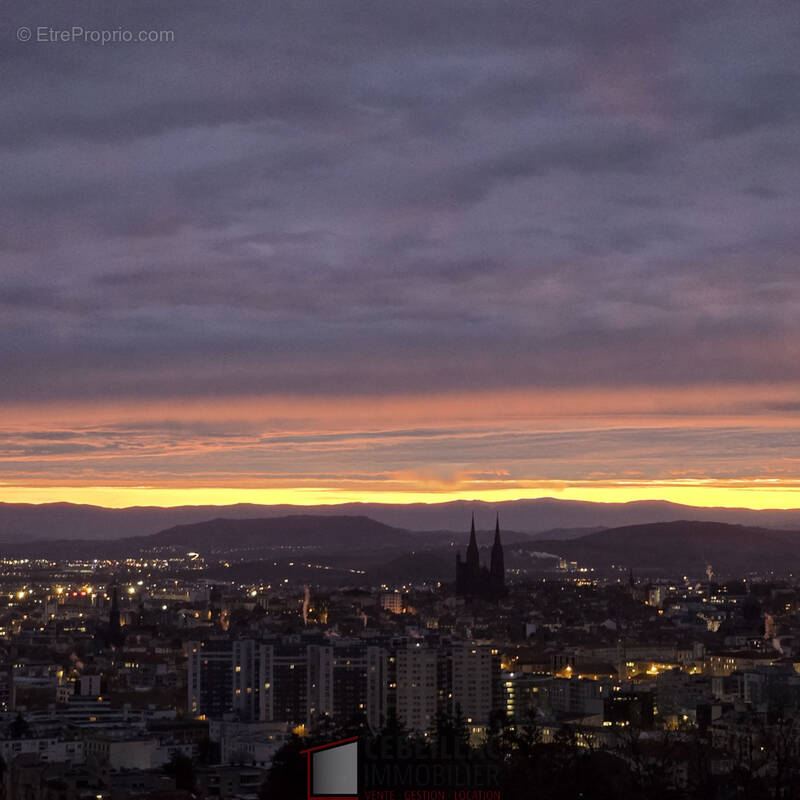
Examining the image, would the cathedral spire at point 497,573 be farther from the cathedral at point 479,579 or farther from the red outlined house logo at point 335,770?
the red outlined house logo at point 335,770

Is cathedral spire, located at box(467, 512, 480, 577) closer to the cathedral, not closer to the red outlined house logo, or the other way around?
the cathedral

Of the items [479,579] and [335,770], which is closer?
[335,770]

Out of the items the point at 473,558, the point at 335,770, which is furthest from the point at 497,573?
the point at 335,770

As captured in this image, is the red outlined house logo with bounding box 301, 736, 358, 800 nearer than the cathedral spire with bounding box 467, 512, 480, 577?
Yes

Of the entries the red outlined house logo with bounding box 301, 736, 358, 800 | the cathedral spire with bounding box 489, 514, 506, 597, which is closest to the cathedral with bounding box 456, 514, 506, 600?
the cathedral spire with bounding box 489, 514, 506, 597

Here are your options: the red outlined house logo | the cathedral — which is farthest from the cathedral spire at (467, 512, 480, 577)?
the red outlined house logo

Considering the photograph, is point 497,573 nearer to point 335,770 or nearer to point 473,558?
point 473,558

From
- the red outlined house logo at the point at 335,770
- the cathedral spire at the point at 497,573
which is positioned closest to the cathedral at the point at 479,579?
the cathedral spire at the point at 497,573

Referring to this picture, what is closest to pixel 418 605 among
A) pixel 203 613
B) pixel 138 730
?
pixel 203 613

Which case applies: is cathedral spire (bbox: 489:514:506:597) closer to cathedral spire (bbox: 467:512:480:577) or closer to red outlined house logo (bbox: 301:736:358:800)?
cathedral spire (bbox: 467:512:480:577)
